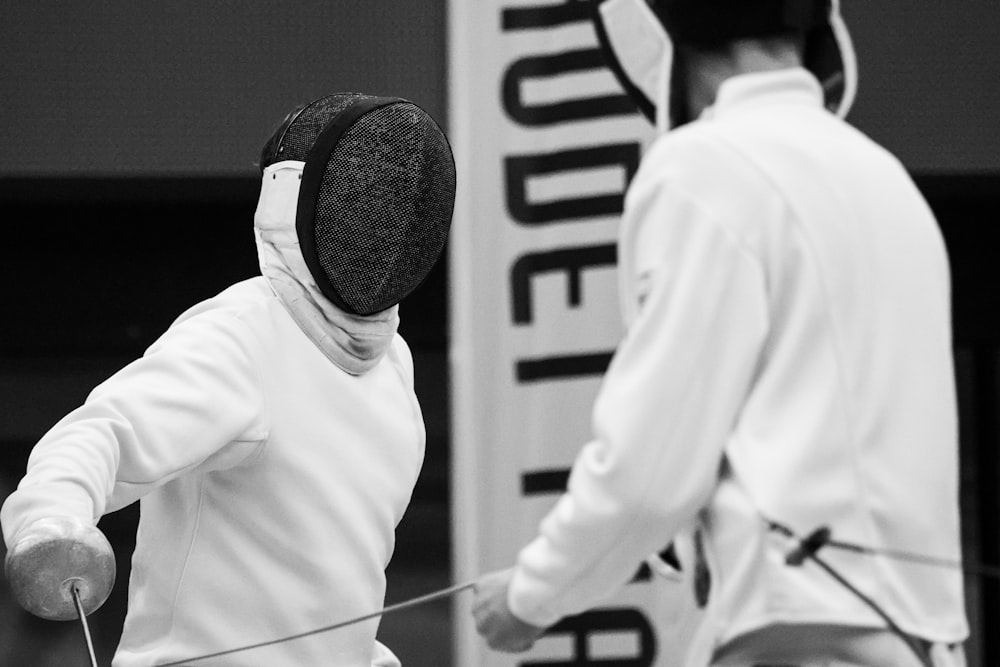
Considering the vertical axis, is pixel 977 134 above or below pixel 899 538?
below

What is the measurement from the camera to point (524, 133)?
3.42m

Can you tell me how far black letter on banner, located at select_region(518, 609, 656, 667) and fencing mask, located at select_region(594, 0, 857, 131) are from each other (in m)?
1.87

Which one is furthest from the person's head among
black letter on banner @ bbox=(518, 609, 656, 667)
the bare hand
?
black letter on banner @ bbox=(518, 609, 656, 667)

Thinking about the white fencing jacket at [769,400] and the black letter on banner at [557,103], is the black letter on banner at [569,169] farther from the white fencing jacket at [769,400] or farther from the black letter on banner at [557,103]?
the white fencing jacket at [769,400]

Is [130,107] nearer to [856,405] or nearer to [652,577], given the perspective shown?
[652,577]

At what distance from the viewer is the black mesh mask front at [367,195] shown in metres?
1.96

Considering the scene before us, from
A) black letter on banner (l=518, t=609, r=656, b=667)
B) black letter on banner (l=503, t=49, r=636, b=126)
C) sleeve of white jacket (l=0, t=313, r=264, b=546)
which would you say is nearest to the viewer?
sleeve of white jacket (l=0, t=313, r=264, b=546)

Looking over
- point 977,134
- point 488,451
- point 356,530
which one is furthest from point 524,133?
point 356,530

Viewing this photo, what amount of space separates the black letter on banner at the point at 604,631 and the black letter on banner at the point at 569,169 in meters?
0.83

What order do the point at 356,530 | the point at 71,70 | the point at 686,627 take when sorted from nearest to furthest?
the point at 686,627
the point at 356,530
the point at 71,70

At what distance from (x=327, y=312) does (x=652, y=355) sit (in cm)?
73

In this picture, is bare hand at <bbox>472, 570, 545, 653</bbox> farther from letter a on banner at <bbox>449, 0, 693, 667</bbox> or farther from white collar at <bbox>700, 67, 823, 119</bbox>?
letter a on banner at <bbox>449, 0, 693, 667</bbox>

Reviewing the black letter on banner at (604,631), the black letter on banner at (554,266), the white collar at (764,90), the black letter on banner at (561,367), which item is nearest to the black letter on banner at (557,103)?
the black letter on banner at (554,266)

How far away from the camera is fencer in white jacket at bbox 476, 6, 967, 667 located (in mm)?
1330
